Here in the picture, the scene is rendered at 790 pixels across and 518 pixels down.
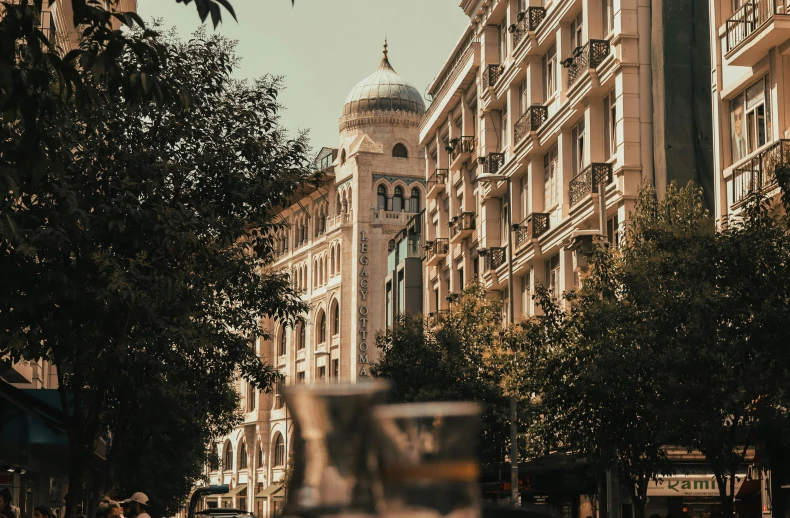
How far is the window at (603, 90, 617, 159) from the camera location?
3781cm

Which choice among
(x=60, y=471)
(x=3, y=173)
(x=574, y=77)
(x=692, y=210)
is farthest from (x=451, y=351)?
(x=3, y=173)

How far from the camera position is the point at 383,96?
4001 inches

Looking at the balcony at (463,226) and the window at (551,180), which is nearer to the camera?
the window at (551,180)

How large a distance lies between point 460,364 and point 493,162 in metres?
12.7

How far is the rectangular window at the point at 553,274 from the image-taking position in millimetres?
42625

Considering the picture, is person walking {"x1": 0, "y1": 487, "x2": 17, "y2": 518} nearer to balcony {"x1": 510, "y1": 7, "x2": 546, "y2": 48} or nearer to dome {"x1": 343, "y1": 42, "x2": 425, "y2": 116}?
balcony {"x1": 510, "y1": 7, "x2": 546, "y2": 48}

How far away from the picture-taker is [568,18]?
41625mm

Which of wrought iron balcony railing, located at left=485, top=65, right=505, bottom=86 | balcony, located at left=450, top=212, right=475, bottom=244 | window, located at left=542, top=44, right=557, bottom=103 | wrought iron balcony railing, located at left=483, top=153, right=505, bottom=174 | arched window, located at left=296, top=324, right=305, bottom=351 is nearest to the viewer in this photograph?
window, located at left=542, top=44, right=557, bottom=103

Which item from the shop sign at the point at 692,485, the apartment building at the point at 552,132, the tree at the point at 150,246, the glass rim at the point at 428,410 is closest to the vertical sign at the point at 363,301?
the apartment building at the point at 552,132

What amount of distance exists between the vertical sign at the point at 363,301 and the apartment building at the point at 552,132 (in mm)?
31105

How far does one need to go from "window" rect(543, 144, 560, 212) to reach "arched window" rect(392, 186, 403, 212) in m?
55.4

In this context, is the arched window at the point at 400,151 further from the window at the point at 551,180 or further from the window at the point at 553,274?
the window at the point at 553,274

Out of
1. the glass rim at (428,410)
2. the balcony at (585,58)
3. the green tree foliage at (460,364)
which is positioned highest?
the balcony at (585,58)

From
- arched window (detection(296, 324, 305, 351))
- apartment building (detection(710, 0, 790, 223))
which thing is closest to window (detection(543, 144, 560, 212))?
apartment building (detection(710, 0, 790, 223))
